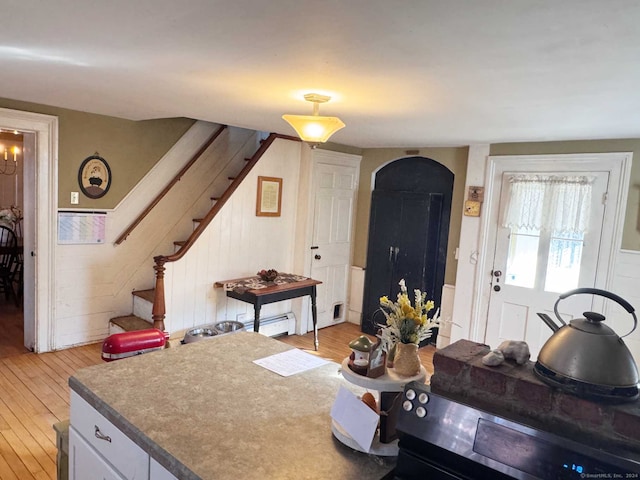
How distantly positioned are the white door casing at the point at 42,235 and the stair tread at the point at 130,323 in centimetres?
55

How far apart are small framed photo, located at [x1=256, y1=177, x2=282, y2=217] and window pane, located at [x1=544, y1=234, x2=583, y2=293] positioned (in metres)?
2.76

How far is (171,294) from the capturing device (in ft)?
13.3

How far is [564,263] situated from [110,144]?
14.4 feet

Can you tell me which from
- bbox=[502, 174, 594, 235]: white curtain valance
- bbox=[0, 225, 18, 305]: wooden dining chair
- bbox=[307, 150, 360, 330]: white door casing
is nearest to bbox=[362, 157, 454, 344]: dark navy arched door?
bbox=[307, 150, 360, 330]: white door casing

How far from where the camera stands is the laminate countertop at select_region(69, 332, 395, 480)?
46.1 inches

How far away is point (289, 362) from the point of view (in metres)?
1.88

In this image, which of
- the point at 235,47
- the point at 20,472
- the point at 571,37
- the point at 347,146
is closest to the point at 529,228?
the point at 347,146

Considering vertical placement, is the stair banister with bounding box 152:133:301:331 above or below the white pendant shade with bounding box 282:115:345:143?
below

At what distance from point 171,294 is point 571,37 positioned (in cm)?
359

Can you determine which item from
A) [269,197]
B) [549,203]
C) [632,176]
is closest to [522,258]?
[549,203]

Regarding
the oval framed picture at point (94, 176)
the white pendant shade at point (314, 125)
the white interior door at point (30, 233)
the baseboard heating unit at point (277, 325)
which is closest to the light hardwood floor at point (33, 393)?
the baseboard heating unit at point (277, 325)

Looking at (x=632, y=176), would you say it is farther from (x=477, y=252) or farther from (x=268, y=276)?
(x=268, y=276)

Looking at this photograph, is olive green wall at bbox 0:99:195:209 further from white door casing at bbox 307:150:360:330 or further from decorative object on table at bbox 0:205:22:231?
decorative object on table at bbox 0:205:22:231

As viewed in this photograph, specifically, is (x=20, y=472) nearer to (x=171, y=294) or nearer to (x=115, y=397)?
(x=115, y=397)
